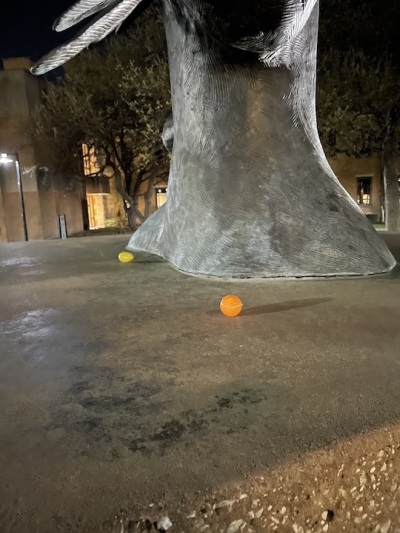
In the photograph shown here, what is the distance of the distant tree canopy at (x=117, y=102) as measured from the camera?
13.9 meters

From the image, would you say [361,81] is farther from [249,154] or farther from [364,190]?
[364,190]

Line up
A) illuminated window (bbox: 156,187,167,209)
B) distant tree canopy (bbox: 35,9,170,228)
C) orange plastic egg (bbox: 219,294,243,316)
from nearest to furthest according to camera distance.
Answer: orange plastic egg (bbox: 219,294,243,316) < distant tree canopy (bbox: 35,9,170,228) < illuminated window (bbox: 156,187,167,209)

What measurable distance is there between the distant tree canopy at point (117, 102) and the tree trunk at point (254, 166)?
9.56 m

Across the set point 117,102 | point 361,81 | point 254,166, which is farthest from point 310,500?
point 117,102

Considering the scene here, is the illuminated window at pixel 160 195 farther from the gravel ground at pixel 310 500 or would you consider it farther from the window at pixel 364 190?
the gravel ground at pixel 310 500

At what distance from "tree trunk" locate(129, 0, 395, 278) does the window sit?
21.2 metres

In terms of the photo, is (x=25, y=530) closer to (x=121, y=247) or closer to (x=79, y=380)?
(x=79, y=380)

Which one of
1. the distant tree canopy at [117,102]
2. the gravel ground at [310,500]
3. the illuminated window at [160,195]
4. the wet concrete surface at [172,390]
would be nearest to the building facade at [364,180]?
the illuminated window at [160,195]

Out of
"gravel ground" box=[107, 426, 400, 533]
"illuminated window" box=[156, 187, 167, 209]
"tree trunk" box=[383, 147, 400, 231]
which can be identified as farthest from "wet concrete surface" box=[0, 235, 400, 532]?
"illuminated window" box=[156, 187, 167, 209]

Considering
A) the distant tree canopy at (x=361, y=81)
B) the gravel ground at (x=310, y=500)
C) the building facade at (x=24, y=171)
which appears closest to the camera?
the gravel ground at (x=310, y=500)

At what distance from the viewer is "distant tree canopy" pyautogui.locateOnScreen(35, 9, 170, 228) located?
45.5 ft

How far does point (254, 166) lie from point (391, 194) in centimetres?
1170

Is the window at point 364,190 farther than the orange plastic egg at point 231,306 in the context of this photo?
Yes

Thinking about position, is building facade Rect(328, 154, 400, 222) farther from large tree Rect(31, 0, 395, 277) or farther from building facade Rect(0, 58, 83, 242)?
large tree Rect(31, 0, 395, 277)
